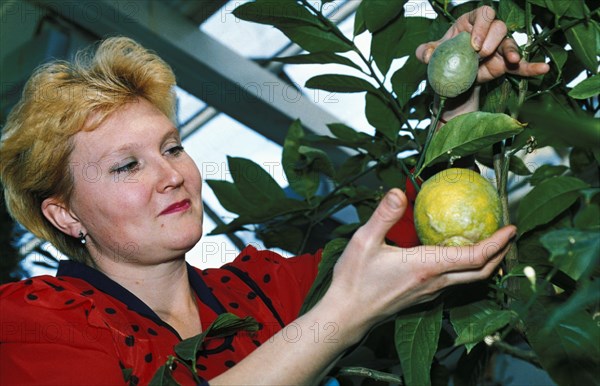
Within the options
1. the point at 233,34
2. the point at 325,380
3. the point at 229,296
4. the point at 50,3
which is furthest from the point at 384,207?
the point at 233,34

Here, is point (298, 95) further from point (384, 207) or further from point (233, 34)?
point (384, 207)

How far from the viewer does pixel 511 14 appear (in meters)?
1.18

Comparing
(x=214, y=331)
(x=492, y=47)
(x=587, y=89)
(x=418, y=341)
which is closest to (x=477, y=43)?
(x=492, y=47)

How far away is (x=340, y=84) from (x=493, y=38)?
409 mm

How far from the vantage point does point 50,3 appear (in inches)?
101

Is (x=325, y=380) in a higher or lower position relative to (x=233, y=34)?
lower

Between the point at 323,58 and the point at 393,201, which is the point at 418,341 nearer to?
the point at 393,201

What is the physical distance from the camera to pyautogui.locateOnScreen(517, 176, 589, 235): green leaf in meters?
1.11

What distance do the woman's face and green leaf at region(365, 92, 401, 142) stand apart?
0.33 metres

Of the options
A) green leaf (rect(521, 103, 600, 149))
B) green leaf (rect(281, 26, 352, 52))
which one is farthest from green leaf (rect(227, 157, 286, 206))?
green leaf (rect(521, 103, 600, 149))

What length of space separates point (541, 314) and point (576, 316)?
39 mm

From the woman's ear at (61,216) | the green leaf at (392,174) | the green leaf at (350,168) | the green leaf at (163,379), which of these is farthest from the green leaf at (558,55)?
the woman's ear at (61,216)

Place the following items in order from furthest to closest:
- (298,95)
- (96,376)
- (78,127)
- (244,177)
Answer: (298,95)
(244,177)
(78,127)
(96,376)

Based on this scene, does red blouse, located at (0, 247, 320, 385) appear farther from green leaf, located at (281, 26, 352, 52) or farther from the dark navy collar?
green leaf, located at (281, 26, 352, 52)
